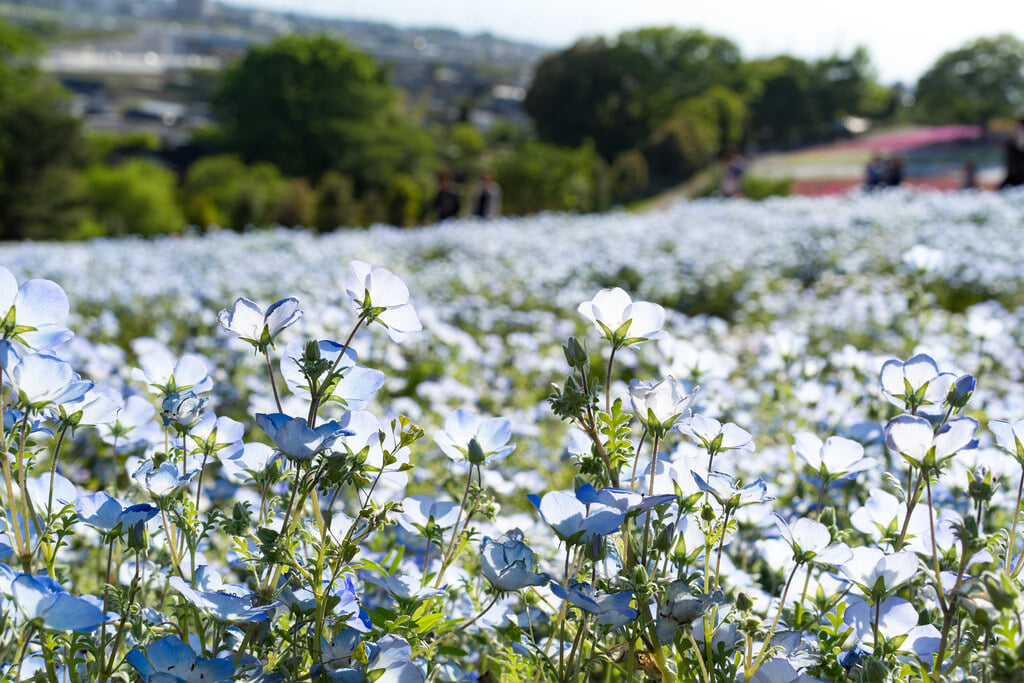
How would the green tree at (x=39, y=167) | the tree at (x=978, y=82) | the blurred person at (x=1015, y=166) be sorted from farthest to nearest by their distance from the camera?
the tree at (x=978, y=82) → the green tree at (x=39, y=167) → the blurred person at (x=1015, y=166)

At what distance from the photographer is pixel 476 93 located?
384ft

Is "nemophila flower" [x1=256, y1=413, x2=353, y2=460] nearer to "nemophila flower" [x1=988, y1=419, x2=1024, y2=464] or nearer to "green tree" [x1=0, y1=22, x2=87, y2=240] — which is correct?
"nemophila flower" [x1=988, y1=419, x2=1024, y2=464]

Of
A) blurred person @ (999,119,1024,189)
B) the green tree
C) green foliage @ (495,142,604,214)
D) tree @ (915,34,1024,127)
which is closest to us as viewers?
blurred person @ (999,119,1024,189)

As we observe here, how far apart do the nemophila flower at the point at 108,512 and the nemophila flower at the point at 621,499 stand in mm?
453

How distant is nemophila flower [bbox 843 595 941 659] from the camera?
3.06ft

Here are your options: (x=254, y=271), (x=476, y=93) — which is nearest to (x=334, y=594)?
(x=254, y=271)

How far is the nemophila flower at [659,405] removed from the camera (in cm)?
90

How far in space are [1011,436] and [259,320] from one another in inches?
33.8

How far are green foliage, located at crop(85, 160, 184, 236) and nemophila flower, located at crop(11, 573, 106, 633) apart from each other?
34.3 metres

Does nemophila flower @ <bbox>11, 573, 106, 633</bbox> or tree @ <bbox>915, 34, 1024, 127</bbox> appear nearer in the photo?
nemophila flower @ <bbox>11, 573, 106, 633</bbox>

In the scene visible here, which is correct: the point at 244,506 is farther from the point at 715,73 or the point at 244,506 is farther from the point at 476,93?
the point at 476,93

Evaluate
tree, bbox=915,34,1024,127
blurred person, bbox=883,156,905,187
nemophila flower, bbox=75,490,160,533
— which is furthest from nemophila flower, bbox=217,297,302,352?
tree, bbox=915,34,1024,127

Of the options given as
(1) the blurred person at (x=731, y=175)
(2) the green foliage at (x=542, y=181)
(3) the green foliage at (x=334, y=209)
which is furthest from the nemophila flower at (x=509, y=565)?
(3) the green foliage at (x=334, y=209)

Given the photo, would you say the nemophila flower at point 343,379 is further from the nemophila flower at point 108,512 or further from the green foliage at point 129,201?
the green foliage at point 129,201
